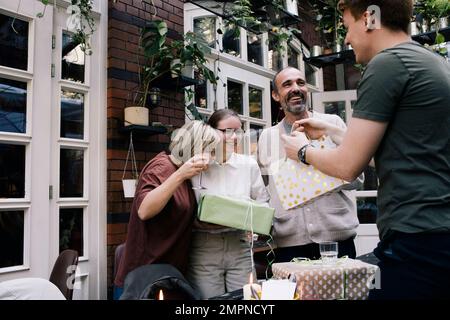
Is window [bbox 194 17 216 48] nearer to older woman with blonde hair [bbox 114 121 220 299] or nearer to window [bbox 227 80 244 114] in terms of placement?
window [bbox 227 80 244 114]

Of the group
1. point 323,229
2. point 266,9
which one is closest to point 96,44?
point 266,9

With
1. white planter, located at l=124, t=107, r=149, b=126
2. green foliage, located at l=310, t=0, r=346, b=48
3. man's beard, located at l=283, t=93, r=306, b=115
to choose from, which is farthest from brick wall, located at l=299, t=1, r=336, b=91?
man's beard, located at l=283, t=93, r=306, b=115

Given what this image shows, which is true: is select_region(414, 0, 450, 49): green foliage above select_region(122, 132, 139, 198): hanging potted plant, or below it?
above

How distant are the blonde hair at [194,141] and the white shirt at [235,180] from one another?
3.5 inches

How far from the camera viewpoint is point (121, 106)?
9.16 feet

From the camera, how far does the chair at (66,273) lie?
197cm

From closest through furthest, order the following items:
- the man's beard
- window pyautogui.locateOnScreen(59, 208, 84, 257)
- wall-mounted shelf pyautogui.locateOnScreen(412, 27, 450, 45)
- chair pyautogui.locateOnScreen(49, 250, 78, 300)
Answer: the man's beard, chair pyautogui.locateOnScreen(49, 250, 78, 300), window pyautogui.locateOnScreen(59, 208, 84, 257), wall-mounted shelf pyautogui.locateOnScreen(412, 27, 450, 45)

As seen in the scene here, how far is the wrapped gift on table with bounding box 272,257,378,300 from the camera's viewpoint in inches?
39.6

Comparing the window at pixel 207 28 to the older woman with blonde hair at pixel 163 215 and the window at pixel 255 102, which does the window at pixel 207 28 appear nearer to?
the window at pixel 255 102

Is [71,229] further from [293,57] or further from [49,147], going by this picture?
[293,57]

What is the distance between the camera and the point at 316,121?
3.80 ft

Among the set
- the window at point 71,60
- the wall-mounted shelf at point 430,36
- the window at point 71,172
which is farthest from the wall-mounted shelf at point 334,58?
the window at point 71,172

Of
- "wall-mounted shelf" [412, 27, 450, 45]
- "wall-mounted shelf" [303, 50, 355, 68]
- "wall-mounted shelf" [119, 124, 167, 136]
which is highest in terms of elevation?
"wall-mounted shelf" [303, 50, 355, 68]
